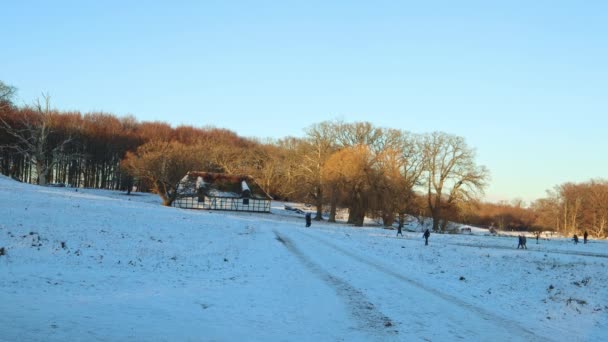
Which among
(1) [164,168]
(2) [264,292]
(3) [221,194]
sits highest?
(1) [164,168]

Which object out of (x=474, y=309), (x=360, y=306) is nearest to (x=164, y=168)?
(x=360, y=306)

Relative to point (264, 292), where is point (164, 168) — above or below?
above

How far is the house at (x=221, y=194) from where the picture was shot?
7388 cm

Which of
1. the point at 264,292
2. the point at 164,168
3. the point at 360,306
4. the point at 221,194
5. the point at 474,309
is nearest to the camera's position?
the point at 360,306

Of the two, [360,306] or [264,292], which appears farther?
[264,292]

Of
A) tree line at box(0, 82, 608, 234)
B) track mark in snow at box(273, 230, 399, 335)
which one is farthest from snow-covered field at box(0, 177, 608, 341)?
tree line at box(0, 82, 608, 234)

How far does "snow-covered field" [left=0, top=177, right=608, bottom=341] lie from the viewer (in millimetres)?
9898

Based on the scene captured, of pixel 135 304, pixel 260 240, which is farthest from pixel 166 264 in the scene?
pixel 260 240

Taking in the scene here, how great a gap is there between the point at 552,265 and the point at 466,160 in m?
45.7

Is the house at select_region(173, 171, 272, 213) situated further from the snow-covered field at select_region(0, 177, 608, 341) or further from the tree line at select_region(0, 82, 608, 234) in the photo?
the snow-covered field at select_region(0, 177, 608, 341)

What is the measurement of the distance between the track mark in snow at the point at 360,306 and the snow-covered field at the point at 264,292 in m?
0.05

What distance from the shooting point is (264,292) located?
46.0 feet

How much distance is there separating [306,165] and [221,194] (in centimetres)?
1395

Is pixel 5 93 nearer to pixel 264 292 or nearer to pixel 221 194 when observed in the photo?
pixel 221 194
